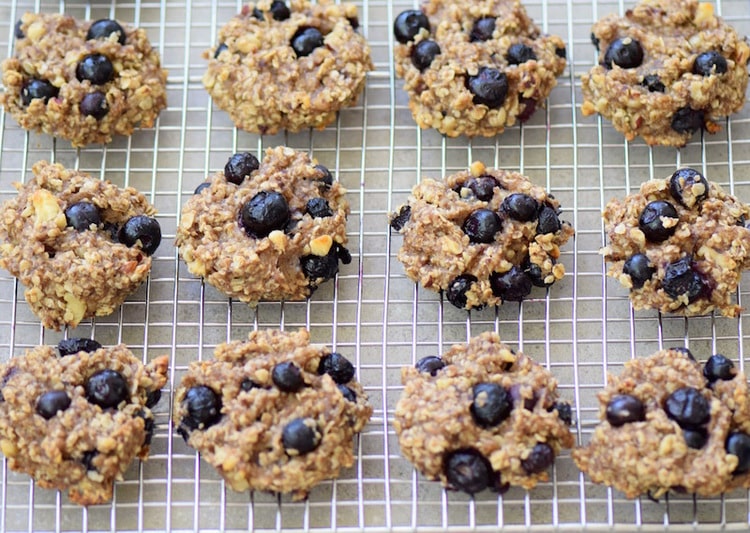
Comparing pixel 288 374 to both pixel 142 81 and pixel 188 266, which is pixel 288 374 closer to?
pixel 188 266

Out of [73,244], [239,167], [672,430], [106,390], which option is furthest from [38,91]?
[672,430]

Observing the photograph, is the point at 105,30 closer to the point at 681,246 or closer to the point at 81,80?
the point at 81,80

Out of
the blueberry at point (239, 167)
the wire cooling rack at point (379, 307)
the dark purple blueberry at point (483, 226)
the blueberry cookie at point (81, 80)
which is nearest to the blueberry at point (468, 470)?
the wire cooling rack at point (379, 307)

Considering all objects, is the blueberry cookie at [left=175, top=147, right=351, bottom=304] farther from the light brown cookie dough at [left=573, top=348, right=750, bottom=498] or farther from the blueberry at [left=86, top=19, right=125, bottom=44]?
the light brown cookie dough at [left=573, top=348, right=750, bottom=498]

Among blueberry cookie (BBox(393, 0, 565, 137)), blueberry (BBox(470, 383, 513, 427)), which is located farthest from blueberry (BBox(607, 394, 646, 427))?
blueberry cookie (BBox(393, 0, 565, 137))

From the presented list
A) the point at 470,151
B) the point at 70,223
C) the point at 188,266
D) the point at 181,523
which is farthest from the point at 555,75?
Answer: the point at 181,523

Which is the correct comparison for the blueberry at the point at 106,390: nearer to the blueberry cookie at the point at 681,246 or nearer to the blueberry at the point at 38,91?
the blueberry at the point at 38,91
